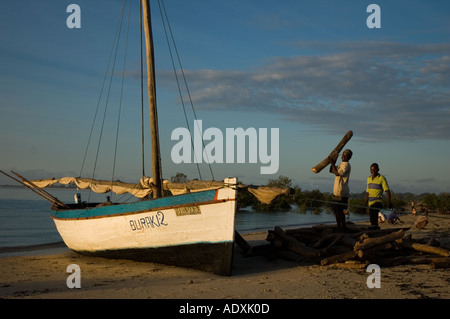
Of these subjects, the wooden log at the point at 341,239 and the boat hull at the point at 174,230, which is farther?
the wooden log at the point at 341,239

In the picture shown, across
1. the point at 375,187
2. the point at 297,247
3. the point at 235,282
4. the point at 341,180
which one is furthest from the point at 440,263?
the point at 235,282

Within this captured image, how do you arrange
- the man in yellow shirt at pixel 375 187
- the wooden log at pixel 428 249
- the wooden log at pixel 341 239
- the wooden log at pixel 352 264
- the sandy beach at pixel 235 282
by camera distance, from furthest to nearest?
the man in yellow shirt at pixel 375 187 → the wooden log at pixel 341 239 → the wooden log at pixel 428 249 → the wooden log at pixel 352 264 → the sandy beach at pixel 235 282

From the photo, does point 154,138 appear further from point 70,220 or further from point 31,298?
point 31,298

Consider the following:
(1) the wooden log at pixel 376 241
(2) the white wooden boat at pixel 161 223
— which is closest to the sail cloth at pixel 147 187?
(2) the white wooden boat at pixel 161 223

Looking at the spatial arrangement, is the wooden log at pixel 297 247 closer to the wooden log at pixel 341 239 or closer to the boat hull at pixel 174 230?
the wooden log at pixel 341 239

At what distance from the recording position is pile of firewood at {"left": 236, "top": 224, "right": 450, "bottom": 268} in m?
10.6

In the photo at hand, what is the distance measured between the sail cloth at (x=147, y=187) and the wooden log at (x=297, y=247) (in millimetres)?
1922

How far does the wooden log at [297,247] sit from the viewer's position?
11.3m

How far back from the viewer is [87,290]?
8953 mm

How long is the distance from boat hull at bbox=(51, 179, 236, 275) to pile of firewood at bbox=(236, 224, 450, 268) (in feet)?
7.62

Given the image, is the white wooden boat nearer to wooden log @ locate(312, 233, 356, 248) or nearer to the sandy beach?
the sandy beach

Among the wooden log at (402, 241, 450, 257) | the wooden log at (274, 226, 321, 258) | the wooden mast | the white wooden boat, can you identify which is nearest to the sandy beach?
the wooden log at (274, 226, 321, 258)
